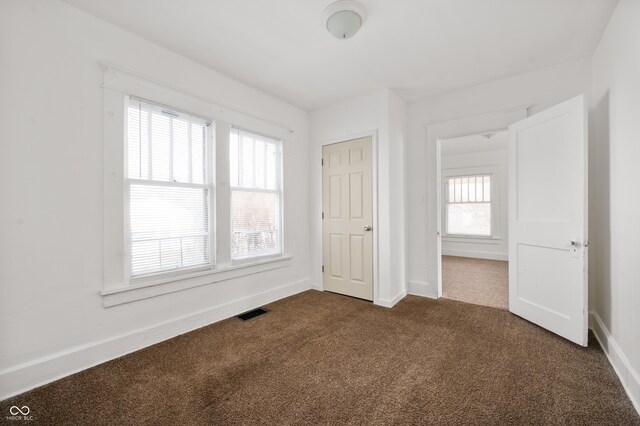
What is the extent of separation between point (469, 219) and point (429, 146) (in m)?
4.34

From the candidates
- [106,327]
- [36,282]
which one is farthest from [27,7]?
[106,327]

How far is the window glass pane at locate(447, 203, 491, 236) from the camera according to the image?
277 inches

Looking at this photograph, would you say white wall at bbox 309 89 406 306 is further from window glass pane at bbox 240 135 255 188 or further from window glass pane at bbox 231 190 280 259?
window glass pane at bbox 231 190 280 259

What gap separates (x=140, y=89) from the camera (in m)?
2.48

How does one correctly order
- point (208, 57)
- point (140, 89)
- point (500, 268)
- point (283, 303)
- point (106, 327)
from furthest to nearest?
point (500, 268) < point (283, 303) < point (208, 57) < point (140, 89) < point (106, 327)

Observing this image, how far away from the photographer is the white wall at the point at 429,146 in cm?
327

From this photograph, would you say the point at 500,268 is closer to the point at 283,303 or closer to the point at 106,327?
the point at 283,303

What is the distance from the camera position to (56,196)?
2.05m

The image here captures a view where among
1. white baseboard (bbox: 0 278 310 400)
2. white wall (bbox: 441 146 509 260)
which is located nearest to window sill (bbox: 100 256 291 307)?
white baseboard (bbox: 0 278 310 400)

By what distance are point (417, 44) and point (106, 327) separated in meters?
3.74

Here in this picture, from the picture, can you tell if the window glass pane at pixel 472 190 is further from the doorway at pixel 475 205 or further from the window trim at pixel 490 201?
the window trim at pixel 490 201

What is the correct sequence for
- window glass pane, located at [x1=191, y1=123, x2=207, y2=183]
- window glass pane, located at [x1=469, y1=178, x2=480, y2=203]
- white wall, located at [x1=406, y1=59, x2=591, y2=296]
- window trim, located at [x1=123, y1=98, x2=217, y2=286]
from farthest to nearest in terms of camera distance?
window glass pane, located at [x1=469, y1=178, x2=480, y2=203] → white wall, located at [x1=406, y1=59, x2=591, y2=296] → window glass pane, located at [x1=191, y1=123, x2=207, y2=183] → window trim, located at [x1=123, y1=98, x2=217, y2=286]

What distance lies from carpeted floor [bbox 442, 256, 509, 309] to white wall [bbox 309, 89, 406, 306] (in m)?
0.93

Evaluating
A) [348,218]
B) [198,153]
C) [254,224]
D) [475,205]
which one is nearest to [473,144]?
[475,205]
